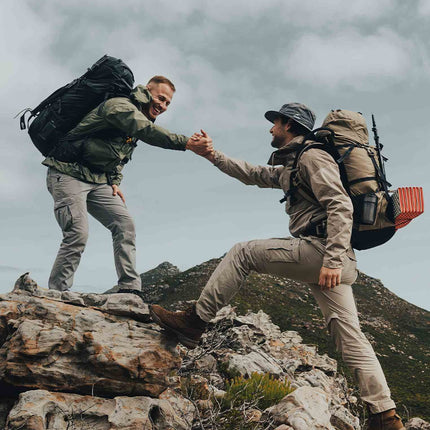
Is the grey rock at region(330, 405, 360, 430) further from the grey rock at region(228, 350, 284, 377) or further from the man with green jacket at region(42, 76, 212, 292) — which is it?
the man with green jacket at region(42, 76, 212, 292)

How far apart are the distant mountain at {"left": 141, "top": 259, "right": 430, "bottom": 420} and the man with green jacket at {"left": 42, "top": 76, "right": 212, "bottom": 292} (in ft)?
21.2

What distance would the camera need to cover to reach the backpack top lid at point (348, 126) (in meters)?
6.02

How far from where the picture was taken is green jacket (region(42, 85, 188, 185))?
7387 mm

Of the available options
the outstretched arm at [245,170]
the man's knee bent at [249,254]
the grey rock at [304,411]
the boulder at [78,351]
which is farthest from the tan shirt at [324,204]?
the boulder at [78,351]

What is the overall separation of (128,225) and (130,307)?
6.54 ft

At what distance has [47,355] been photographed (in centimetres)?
579

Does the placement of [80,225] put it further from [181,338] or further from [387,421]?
[387,421]

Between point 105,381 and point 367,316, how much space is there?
41.0 feet

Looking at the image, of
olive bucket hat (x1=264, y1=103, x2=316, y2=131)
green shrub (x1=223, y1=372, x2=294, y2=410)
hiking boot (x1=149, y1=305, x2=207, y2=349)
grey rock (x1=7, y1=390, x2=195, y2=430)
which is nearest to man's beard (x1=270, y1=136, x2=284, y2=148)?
olive bucket hat (x1=264, y1=103, x2=316, y2=131)

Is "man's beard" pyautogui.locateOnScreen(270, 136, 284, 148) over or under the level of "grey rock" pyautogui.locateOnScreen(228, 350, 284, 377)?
over

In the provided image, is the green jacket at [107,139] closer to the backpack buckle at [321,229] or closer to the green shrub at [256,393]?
the backpack buckle at [321,229]

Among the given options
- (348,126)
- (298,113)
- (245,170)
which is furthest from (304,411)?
(298,113)

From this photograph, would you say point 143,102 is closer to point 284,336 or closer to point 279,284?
point 284,336

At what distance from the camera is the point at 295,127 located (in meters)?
6.39
